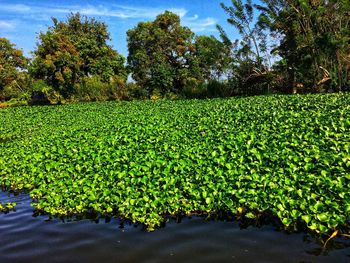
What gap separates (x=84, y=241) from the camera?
7.43 metres

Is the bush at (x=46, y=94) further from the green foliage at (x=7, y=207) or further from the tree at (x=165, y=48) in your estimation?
the green foliage at (x=7, y=207)

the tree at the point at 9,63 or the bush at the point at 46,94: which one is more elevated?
the tree at the point at 9,63

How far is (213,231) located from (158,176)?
2.15 m

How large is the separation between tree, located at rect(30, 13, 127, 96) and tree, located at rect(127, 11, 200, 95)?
11.1ft

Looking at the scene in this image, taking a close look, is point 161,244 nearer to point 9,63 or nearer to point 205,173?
point 205,173

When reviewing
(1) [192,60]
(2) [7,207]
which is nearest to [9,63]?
(1) [192,60]

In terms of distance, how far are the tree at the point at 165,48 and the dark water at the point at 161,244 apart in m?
41.0

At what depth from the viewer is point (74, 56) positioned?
46.1 metres

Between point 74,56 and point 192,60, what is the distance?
15305 mm

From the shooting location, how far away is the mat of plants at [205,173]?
763 centimetres

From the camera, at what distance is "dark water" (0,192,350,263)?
645 cm

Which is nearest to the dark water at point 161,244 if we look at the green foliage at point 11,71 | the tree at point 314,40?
the tree at point 314,40

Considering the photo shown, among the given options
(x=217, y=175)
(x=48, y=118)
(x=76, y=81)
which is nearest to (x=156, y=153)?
(x=217, y=175)

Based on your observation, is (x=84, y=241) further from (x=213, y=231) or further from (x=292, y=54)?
(x=292, y=54)
